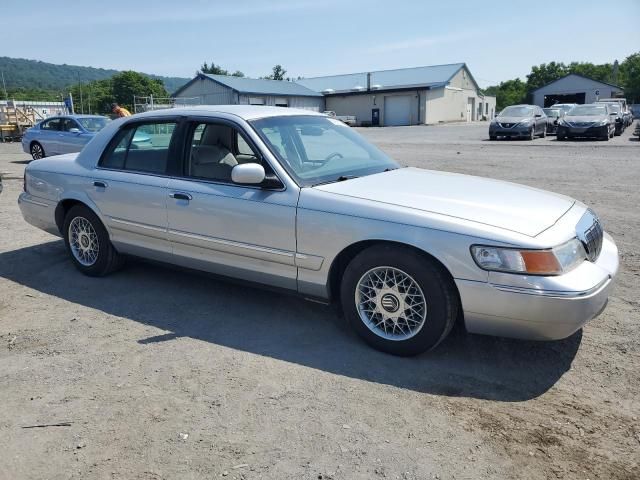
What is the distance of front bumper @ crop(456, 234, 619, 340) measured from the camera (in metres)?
3.07

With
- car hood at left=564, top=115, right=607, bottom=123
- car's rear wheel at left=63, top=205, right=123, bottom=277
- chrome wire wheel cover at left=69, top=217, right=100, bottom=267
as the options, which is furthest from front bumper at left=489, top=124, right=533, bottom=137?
chrome wire wheel cover at left=69, top=217, right=100, bottom=267

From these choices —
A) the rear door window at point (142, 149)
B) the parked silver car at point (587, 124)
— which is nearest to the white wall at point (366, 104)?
the parked silver car at point (587, 124)

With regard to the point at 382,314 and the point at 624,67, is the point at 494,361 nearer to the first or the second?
the point at 382,314

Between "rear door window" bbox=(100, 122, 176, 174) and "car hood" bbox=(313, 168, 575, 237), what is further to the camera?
"rear door window" bbox=(100, 122, 176, 174)

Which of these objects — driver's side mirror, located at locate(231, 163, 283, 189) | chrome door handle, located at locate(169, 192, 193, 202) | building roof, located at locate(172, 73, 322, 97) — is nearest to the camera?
driver's side mirror, located at locate(231, 163, 283, 189)

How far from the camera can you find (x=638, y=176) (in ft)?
36.2

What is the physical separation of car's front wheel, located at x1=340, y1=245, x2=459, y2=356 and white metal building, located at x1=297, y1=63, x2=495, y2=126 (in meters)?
48.0

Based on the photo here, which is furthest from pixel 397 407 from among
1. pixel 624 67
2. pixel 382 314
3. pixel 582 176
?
pixel 624 67

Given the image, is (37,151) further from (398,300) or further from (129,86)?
(129,86)

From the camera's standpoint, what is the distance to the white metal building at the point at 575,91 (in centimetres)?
6231

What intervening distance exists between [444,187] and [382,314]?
3.66ft

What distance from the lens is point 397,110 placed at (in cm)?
5125

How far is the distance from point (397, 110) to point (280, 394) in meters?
50.5

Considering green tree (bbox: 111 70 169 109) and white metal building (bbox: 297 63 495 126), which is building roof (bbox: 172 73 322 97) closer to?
white metal building (bbox: 297 63 495 126)
